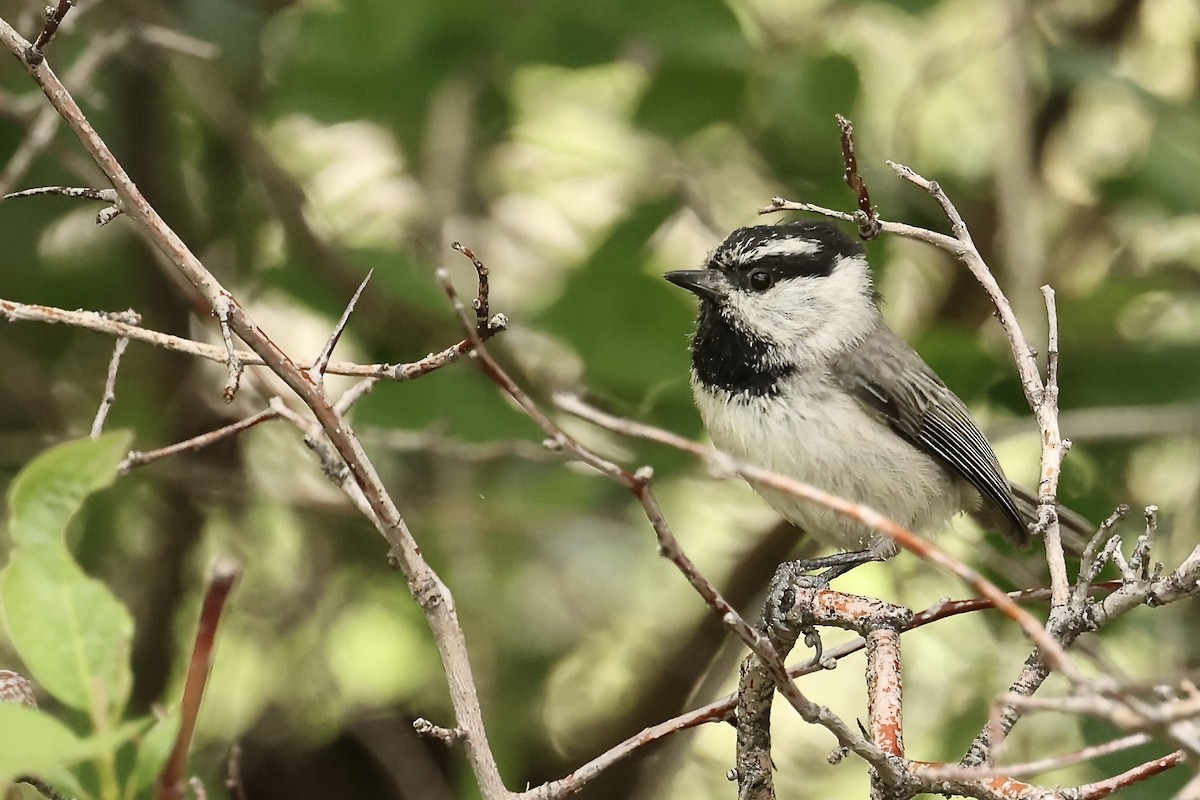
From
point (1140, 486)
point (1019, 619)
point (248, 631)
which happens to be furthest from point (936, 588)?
point (1019, 619)

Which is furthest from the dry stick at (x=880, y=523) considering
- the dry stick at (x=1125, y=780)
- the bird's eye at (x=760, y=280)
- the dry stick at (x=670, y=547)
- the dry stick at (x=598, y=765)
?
the bird's eye at (x=760, y=280)

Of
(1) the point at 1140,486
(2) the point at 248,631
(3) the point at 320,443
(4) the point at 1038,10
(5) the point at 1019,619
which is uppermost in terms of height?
(4) the point at 1038,10

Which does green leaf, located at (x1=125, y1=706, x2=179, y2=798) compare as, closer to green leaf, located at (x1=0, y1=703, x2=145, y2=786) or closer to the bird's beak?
green leaf, located at (x1=0, y1=703, x2=145, y2=786)

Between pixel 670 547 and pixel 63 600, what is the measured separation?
671 mm

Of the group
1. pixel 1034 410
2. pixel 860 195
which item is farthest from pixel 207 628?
pixel 1034 410

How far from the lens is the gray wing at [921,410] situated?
3.43 meters

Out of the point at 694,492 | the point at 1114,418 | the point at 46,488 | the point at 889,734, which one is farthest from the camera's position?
the point at 694,492

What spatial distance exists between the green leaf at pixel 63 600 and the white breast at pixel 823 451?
1.83 m

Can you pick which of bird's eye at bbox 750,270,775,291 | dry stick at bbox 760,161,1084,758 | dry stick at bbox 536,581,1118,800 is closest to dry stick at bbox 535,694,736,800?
dry stick at bbox 536,581,1118,800

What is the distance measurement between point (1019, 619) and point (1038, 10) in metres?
3.73

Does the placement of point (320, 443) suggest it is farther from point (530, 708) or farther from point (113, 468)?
point (530, 708)

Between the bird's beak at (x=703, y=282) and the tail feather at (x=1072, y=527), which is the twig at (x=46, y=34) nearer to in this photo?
the bird's beak at (x=703, y=282)

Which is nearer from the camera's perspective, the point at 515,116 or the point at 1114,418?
the point at 1114,418

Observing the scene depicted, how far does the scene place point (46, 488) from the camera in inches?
61.3
